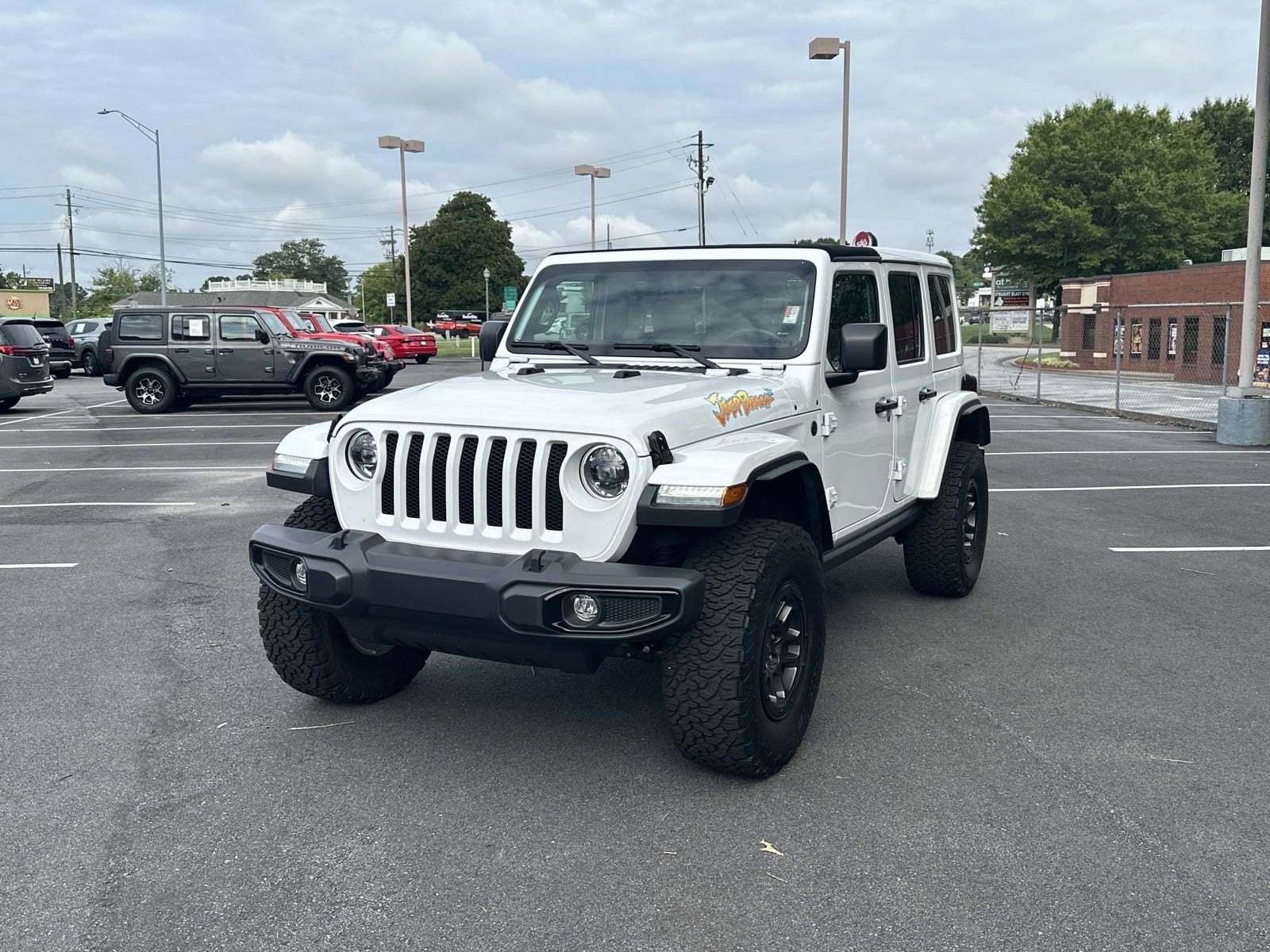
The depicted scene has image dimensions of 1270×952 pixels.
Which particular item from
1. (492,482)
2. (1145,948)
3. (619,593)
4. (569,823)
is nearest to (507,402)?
(492,482)

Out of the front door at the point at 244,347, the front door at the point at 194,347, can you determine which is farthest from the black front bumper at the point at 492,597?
the front door at the point at 194,347

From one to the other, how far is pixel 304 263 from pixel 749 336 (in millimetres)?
174012

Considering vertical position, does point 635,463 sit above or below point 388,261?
below

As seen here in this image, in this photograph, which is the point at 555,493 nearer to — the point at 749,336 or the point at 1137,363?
the point at 749,336

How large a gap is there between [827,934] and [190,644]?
13.0 ft

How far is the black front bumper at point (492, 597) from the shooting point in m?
3.67

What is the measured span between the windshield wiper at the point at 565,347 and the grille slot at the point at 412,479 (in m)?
1.24

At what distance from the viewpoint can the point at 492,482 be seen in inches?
157

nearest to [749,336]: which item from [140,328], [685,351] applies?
[685,351]

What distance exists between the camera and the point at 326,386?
824 inches

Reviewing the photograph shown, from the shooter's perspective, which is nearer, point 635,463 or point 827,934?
point 827,934

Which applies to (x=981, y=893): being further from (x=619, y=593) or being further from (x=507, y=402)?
(x=507, y=402)

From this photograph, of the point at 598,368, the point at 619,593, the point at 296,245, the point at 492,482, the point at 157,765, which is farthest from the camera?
the point at 296,245

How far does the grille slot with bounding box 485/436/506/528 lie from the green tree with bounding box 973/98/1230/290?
172 ft
